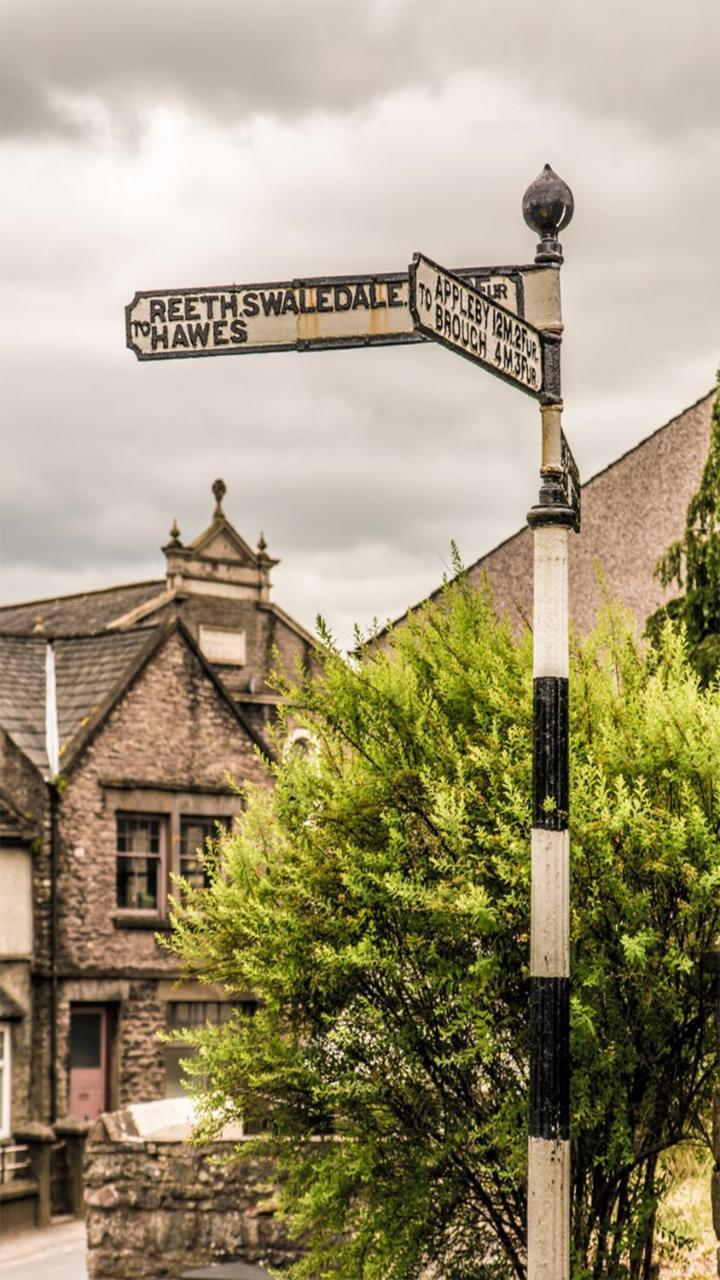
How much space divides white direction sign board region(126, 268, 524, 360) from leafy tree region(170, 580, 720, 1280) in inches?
160

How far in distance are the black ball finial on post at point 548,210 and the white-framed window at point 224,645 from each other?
33.3 meters

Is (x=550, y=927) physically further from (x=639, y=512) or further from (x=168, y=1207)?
(x=639, y=512)

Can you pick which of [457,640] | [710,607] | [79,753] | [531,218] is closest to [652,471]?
[710,607]

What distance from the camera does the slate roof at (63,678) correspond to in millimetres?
30328

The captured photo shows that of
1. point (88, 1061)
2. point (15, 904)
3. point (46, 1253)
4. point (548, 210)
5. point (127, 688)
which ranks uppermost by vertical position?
point (127, 688)

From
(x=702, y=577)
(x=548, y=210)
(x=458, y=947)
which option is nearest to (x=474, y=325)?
(x=548, y=210)

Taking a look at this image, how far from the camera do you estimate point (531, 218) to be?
7.38 m

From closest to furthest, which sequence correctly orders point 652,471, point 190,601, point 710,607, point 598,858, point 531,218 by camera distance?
point 531,218 → point 598,858 → point 710,607 → point 652,471 → point 190,601

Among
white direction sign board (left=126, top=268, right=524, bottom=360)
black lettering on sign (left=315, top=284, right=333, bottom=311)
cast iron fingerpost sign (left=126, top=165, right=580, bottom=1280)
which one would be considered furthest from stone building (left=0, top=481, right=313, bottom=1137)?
black lettering on sign (left=315, top=284, right=333, bottom=311)

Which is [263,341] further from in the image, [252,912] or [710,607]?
[710,607]

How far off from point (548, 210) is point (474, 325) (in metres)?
0.90

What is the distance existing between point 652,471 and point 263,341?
61.0 feet

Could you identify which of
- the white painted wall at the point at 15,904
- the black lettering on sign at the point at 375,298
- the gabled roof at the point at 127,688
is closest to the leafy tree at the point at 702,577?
the black lettering on sign at the point at 375,298

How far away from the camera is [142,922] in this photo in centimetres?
3000
